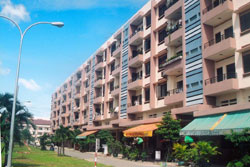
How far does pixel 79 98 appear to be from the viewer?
64062 mm

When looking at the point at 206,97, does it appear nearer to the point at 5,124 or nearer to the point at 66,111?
the point at 5,124

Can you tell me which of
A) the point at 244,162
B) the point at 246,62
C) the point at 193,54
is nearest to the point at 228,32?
the point at 193,54

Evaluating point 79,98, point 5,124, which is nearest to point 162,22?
point 5,124

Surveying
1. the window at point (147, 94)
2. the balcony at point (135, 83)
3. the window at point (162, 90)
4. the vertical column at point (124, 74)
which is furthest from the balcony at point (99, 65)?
the window at point (162, 90)

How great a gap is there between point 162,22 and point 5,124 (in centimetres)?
1985

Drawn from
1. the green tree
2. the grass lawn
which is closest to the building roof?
the grass lawn

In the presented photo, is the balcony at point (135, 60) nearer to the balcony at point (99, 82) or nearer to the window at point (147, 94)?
the window at point (147, 94)

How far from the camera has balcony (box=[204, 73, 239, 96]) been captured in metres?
19.5

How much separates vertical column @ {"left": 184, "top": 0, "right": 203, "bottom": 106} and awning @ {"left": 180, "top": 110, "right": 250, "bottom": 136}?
2069mm

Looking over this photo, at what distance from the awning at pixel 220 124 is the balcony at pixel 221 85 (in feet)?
6.01

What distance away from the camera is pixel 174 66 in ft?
86.4

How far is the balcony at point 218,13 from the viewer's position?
20.8 m

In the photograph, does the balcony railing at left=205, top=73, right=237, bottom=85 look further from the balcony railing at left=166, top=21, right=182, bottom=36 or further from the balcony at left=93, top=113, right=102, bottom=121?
the balcony at left=93, top=113, right=102, bottom=121

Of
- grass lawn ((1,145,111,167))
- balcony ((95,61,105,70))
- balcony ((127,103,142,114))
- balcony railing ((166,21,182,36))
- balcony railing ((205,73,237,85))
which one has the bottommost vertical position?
grass lawn ((1,145,111,167))
